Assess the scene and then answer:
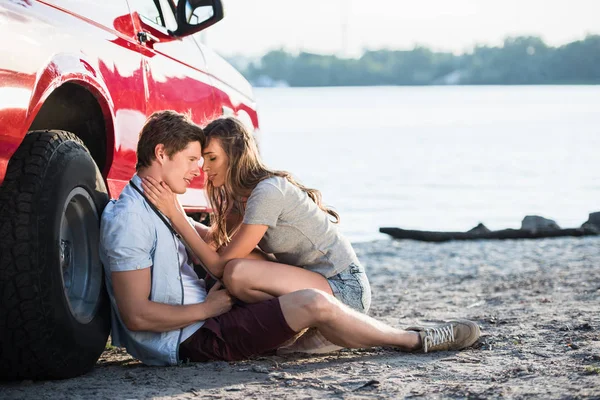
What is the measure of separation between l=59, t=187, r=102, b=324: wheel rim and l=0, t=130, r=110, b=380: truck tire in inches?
1.1

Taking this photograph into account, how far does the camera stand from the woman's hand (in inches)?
173

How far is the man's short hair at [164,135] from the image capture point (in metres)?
4.42

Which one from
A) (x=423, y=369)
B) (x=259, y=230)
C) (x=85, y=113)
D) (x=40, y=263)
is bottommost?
(x=423, y=369)

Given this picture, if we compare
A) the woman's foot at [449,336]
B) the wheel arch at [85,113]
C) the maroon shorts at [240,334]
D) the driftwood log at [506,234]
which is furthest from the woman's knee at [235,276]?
the driftwood log at [506,234]

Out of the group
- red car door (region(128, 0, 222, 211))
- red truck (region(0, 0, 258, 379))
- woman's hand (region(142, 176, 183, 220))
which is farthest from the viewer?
red car door (region(128, 0, 222, 211))

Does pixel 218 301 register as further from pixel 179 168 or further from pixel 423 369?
pixel 423 369

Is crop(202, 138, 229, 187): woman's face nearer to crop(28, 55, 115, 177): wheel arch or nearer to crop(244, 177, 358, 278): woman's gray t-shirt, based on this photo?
crop(244, 177, 358, 278): woman's gray t-shirt

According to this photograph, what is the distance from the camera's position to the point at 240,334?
14.7 ft

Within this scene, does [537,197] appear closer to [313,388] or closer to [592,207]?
[592,207]

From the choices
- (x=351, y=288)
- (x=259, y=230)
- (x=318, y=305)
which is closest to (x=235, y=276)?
(x=259, y=230)

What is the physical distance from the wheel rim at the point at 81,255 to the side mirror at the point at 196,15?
5.53 feet

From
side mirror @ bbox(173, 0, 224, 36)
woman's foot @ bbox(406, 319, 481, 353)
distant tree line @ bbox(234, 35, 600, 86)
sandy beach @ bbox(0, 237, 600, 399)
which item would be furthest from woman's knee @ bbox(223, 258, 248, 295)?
distant tree line @ bbox(234, 35, 600, 86)

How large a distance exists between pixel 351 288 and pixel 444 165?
30446mm

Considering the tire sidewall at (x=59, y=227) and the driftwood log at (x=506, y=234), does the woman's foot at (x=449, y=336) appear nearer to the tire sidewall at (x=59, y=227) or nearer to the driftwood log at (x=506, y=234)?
the tire sidewall at (x=59, y=227)
